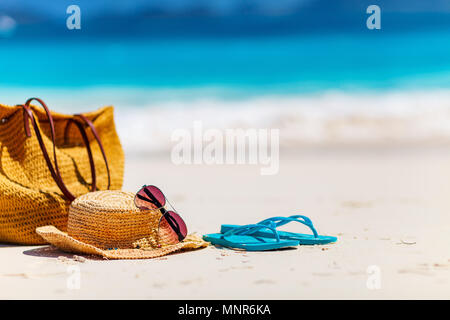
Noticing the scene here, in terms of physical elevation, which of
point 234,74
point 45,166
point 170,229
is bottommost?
point 170,229

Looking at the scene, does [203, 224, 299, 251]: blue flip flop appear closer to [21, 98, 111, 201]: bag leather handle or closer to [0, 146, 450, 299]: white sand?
[0, 146, 450, 299]: white sand

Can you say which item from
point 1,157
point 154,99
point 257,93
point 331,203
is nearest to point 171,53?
point 154,99

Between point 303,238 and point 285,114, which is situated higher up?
point 285,114

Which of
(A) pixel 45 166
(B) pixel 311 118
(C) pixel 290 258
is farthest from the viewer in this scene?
(B) pixel 311 118

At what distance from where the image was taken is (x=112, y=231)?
9.44ft

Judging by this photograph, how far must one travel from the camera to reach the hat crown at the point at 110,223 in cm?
286

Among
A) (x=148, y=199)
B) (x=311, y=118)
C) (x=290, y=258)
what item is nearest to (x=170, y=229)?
(x=148, y=199)

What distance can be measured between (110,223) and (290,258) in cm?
96

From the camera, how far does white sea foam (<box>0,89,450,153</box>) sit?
36.4 ft

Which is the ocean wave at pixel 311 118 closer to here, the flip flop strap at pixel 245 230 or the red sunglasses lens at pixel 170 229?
the flip flop strap at pixel 245 230

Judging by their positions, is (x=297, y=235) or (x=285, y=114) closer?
(x=297, y=235)

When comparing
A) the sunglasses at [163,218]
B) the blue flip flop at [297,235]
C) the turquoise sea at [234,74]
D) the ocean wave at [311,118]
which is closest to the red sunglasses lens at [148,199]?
the sunglasses at [163,218]

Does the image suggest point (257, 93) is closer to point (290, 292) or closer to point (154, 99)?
point (154, 99)

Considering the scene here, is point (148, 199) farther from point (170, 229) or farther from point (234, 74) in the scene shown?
point (234, 74)
